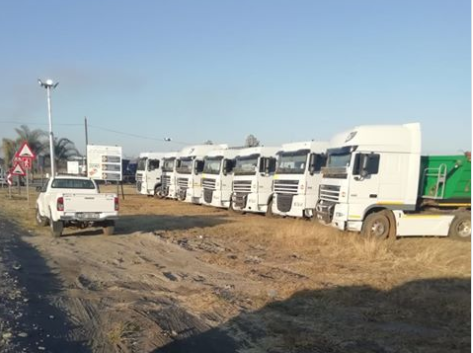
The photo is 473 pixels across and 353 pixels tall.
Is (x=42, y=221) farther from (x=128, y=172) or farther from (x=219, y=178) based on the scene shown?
(x=128, y=172)

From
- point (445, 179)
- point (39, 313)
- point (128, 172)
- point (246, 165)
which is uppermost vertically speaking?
point (445, 179)

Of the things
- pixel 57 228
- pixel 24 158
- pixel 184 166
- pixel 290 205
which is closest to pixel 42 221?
pixel 57 228

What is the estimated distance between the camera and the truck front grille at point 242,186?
75.8ft

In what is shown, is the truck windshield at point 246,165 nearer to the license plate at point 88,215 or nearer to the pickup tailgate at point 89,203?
the pickup tailgate at point 89,203

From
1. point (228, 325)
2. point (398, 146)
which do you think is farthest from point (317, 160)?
point (228, 325)

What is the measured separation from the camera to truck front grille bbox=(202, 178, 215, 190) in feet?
86.2

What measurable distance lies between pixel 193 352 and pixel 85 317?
199 cm

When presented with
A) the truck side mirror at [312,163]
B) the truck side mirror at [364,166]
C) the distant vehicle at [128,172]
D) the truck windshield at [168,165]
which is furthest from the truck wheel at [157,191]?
the distant vehicle at [128,172]

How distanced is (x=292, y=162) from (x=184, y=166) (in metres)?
12.2

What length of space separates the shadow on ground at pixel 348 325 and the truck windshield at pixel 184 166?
22.7m

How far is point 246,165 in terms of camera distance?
23.9 meters

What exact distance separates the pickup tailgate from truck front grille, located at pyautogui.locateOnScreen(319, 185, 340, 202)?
677cm

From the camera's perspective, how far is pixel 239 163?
2459cm

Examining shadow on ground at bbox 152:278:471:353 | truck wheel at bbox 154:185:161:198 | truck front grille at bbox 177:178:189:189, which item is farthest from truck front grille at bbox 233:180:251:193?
shadow on ground at bbox 152:278:471:353
